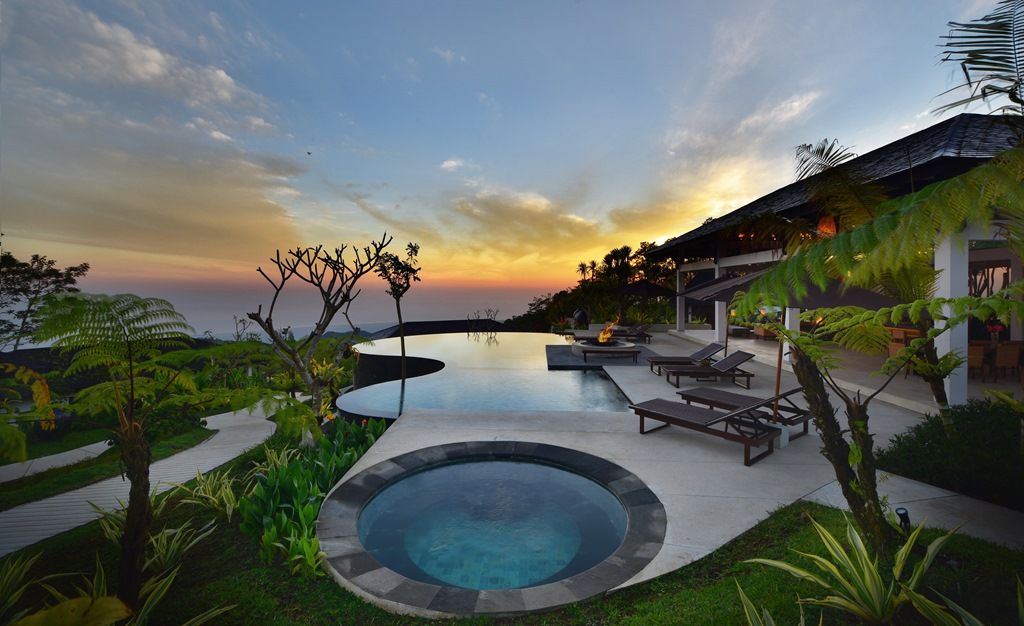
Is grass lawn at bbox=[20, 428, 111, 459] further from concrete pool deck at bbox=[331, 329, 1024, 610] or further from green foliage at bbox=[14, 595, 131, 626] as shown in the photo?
green foliage at bbox=[14, 595, 131, 626]

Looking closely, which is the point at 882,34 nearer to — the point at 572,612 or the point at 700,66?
the point at 700,66

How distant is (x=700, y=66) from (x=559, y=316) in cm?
1560

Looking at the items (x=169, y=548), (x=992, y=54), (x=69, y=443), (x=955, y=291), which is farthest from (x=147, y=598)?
(x=955, y=291)

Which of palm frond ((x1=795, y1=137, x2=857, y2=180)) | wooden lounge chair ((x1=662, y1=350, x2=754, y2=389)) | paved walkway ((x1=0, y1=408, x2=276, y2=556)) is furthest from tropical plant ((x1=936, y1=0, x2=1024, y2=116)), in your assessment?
paved walkway ((x1=0, y1=408, x2=276, y2=556))

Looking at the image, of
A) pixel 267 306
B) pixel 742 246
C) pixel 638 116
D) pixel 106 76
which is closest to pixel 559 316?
pixel 742 246

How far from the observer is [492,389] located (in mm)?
10078

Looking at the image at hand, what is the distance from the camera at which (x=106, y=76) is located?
18.8 feet

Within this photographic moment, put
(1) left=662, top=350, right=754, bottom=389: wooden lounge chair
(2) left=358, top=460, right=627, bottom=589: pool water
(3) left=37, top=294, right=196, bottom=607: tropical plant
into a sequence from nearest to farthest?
(3) left=37, top=294, right=196, bottom=607: tropical plant → (2) left=358, top=460, right=627, bottom=589: pool water → (1) left=662, top=350, right=754, bottom=389: wooden lounge chair

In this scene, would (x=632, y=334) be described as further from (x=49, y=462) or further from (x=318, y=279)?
(x=49, y=462)

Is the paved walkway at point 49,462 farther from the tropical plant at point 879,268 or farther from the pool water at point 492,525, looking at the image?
the tropical plant at point 879,268

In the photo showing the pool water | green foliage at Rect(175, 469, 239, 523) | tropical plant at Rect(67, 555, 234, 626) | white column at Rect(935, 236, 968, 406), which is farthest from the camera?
Answer: white column at Rect(935, 236, 968, 406)

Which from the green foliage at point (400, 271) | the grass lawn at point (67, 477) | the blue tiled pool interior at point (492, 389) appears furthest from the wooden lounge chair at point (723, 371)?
the grass lawn at point (67, 477)

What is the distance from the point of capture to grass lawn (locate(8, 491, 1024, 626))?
8.59 ft

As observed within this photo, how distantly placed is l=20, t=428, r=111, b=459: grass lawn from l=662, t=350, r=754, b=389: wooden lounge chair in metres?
12.1
